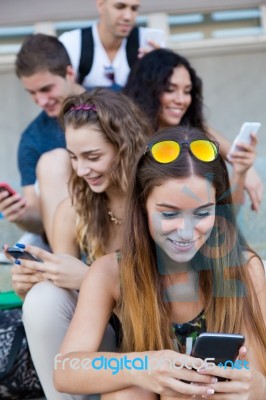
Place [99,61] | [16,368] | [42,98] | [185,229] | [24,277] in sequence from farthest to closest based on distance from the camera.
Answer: [99,61]
[42,98]
[16,368]
[24,277]
[185,229]

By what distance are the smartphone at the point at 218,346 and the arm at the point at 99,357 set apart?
4 centimetres

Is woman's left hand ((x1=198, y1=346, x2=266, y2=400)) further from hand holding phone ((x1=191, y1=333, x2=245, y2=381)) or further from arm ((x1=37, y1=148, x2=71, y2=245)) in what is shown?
arm ((x1=37, y1=148, x2=71, y2=245))

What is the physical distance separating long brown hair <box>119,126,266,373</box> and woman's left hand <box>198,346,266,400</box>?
0.28 ft

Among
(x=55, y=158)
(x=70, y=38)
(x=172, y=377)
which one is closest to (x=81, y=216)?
(x=55, y=158)

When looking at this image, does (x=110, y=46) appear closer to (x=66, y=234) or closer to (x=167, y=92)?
(x=167, y=92)

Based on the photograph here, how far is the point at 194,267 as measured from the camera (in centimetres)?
214

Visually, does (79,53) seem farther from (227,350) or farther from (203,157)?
(227,350)

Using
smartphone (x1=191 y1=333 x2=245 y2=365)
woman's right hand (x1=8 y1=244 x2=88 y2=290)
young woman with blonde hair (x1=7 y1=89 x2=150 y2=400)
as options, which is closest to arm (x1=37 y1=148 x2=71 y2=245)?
young woman with blonde hair (x1=7 y1=89 x2=150 y2=400)

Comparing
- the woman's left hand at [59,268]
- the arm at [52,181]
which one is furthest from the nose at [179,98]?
the woman's left hand at [59,268]

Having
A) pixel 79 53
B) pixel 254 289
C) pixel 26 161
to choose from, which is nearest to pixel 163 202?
pixel 254 289

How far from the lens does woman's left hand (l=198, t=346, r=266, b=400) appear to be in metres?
1.93

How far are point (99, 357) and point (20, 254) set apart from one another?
49 centimetres

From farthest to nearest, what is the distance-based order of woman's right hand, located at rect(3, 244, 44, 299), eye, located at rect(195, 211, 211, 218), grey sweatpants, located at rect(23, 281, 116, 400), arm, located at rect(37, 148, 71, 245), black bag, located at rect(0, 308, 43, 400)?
arm, located at rect(37, 148, 71, 245), black bag, located at rect(0, 308, 43, 400), woman's right hand, located at rect(3, 244, 44, 299), grey sweatpants, located at rect(23, 281, 116, 400), eye, located at rect(195, 211, 211, 218)

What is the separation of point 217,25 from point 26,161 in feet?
5.03
